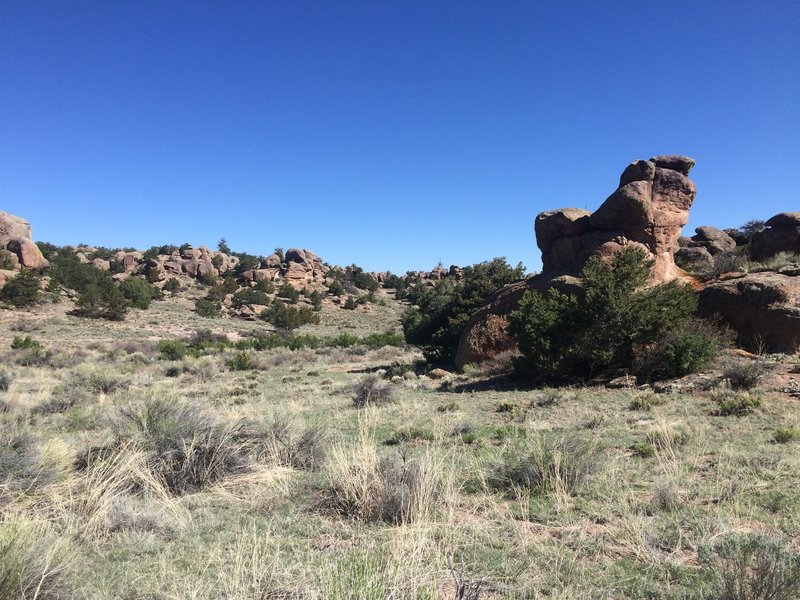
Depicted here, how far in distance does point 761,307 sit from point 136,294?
47022mm

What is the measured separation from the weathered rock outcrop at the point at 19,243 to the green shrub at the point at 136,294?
9.44 metres

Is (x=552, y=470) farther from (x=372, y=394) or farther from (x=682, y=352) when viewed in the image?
(x=682, y=352)

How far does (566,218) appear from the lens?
19.7m

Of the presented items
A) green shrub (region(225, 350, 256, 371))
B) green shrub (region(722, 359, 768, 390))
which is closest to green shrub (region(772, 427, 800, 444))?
green shrub (region(722, 359, 768, 390))

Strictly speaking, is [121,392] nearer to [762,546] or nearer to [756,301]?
[762,546]

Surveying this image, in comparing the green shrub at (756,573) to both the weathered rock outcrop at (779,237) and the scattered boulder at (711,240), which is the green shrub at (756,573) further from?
the scattered boulder at (711,240)

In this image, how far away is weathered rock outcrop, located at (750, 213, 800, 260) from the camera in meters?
20.7

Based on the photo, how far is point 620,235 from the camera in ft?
56.9

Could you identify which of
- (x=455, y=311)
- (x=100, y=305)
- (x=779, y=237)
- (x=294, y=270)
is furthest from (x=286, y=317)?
(x=779, y=237)

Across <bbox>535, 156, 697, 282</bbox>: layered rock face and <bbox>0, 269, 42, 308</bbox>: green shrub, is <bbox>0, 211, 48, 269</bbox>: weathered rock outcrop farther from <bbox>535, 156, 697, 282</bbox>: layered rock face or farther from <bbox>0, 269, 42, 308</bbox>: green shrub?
<bbox>535, 156, 697, 282</bbox>: layered rock face

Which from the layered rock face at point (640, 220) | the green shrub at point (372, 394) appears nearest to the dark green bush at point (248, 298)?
the layered rock face at point (640, 220)

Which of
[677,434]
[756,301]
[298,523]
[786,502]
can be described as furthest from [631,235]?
[298,523]

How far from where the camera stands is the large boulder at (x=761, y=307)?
42.2 feet

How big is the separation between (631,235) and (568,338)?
633 cm
